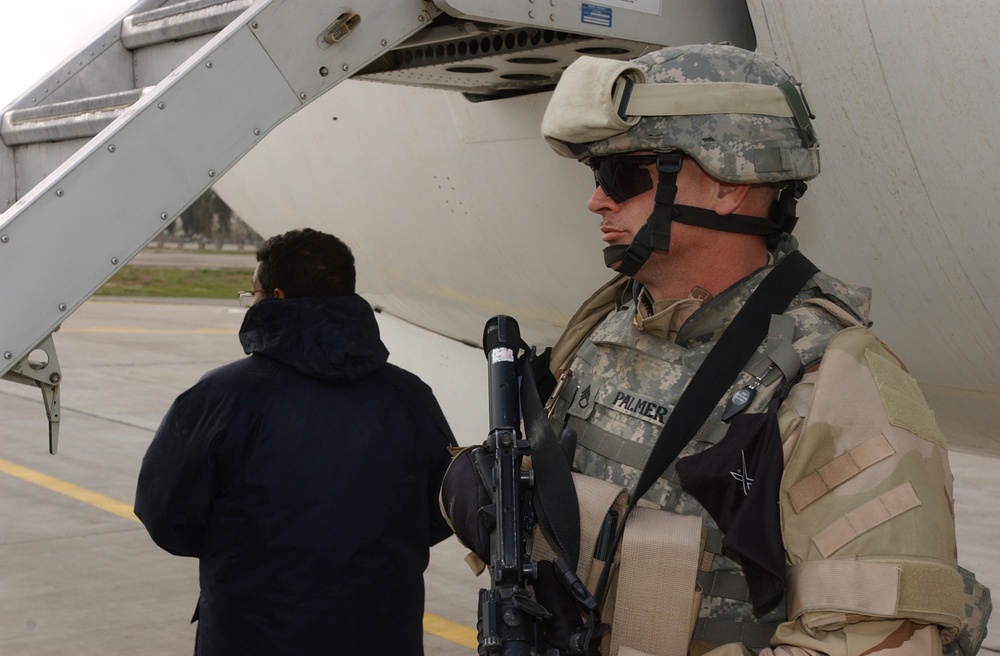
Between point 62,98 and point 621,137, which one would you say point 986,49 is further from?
point 62,98

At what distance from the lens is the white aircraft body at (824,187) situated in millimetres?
3307

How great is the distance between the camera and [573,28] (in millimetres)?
3561

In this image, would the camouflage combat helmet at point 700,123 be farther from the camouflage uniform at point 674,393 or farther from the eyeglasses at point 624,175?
the camouflage uniform at point 674,393

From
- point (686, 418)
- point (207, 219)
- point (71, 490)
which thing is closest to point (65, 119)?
point (686, 418)

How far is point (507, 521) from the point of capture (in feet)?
6.33

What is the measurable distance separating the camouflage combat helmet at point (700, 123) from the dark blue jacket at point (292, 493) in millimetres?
1203

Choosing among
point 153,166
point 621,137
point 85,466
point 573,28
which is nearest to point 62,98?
point 153,166

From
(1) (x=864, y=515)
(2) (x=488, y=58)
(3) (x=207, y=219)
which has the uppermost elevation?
(2) (x=488, y=58)

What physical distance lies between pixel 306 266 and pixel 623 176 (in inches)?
50.8

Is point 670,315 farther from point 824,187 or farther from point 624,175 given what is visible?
point 824,187

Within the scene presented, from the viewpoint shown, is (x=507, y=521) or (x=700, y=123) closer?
(x=507, y=521)

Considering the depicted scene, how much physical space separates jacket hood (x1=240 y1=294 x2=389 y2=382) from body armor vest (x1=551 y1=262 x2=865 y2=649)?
930 mm

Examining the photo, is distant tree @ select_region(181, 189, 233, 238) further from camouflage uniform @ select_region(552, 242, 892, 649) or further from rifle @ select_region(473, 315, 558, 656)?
rifle @ select_region(473, 315, 558, 656)

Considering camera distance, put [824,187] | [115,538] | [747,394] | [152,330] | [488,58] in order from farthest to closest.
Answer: [152,330], [115,538], [488,58], [824,187], [747,394]
